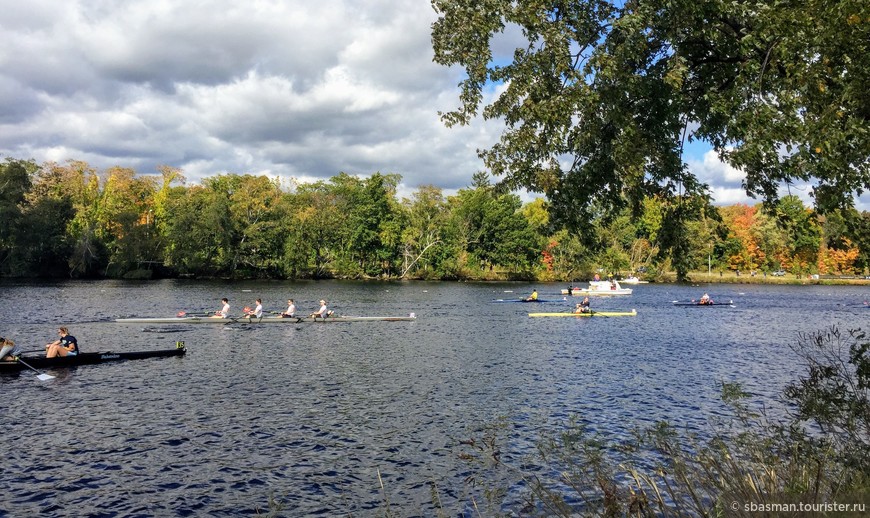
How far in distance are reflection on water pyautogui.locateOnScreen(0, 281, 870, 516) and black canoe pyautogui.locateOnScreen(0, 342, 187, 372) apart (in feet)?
1.89

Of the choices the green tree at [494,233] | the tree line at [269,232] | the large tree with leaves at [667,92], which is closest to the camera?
the large tree with leaves at [667,92]

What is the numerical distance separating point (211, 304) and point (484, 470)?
44.2 m

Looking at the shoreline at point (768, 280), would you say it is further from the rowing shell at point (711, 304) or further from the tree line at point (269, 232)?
the rowing shell at point (711, 304)

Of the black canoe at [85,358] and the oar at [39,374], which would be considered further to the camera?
the black canoe at [85,358]

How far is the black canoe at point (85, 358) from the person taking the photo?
2298 cm

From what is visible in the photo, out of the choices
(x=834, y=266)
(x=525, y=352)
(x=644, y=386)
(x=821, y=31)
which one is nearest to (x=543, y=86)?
(x=821, y=31)

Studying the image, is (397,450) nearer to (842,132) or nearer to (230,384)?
(230,384)

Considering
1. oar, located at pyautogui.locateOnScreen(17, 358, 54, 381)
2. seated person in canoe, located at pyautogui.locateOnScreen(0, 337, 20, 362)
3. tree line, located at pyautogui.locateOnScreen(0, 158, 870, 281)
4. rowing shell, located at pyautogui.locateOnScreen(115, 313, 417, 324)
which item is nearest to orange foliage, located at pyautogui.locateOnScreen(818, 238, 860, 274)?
tree line, located at pyautogui.locateOnScreen(0, 158, 870, 281)

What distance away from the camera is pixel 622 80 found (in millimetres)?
9000

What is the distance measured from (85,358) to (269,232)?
73.4 m

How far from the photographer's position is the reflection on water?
12.4 meters

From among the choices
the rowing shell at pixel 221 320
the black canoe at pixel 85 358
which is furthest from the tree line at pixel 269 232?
the black canoe at pixel 85 358

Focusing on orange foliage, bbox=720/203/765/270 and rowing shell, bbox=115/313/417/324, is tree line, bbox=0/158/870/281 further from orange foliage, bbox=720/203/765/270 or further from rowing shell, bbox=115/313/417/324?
rowing shell, bbox=115/313/417/324

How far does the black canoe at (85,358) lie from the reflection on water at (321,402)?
58cm
